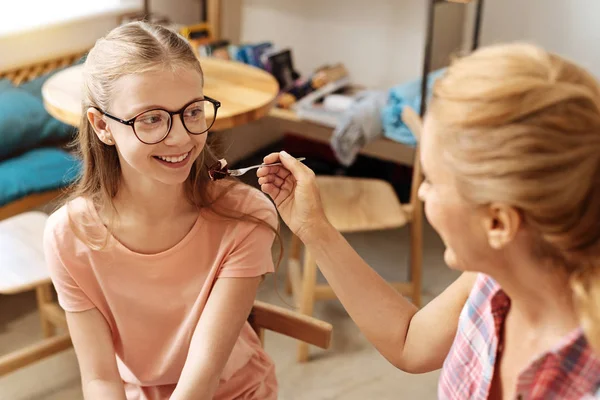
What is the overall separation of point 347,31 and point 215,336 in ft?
7.43

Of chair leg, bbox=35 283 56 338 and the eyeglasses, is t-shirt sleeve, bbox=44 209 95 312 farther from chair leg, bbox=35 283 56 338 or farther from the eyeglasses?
chair leg, bbox=35 283 56 338

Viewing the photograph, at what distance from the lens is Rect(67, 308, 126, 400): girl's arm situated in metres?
1.16

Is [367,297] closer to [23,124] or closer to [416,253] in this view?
[416,253]

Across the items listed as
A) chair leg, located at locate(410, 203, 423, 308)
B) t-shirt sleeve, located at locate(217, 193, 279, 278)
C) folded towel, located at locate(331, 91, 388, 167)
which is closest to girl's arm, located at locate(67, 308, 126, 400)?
t-shirt sleeve, located at locate(217, 193, 279, 278)

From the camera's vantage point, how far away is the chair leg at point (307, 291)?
2.11m

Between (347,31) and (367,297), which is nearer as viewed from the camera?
(367,297)

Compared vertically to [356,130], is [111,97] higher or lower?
higher

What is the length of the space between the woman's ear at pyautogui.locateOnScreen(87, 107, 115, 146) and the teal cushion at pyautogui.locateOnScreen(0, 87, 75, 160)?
4.68ft

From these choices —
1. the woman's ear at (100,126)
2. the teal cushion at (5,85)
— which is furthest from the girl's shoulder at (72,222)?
the teal cushion at (5,85)

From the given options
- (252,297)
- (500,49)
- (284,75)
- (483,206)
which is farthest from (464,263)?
(284,75)

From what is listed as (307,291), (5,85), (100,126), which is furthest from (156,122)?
(5,85)

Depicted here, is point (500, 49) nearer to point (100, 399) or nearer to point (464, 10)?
point (100, 399)

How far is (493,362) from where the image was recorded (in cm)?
89

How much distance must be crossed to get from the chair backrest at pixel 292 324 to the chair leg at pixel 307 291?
831 mm
